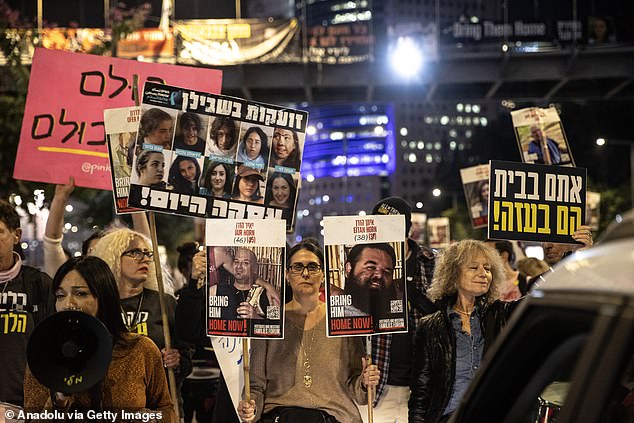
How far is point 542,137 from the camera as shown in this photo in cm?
779

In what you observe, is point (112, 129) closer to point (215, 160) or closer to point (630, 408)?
point (215, 160)

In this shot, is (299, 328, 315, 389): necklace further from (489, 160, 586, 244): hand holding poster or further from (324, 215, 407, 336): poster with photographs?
(489, 160, 586, 244): hand holding poster

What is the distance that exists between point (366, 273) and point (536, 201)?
57.7 inches

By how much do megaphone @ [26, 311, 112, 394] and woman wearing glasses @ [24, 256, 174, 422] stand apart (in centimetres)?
10

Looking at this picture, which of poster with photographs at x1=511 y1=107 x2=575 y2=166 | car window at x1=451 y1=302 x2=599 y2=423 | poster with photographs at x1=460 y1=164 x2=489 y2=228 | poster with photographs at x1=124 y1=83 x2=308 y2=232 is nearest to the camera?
car window at x1=451 y1=302 x2=599 y2=423

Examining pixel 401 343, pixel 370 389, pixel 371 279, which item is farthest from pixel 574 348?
pixel 401 343

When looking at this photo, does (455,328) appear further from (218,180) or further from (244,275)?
(218,180)

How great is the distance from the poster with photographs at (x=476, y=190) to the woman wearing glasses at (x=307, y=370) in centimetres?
561

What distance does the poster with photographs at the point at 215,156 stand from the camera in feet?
20.5

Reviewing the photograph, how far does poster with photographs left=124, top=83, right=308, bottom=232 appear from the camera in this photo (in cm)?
625

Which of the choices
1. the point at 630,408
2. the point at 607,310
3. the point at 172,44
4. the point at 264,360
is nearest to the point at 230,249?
the point at 264,360

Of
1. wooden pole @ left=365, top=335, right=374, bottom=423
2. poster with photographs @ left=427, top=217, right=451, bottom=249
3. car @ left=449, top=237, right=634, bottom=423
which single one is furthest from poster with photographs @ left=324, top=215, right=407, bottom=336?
poster with photographs @ left=427, top=217, right=451, bottom=249

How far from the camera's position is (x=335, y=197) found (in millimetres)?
61062

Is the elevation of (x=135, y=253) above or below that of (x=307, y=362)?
above
